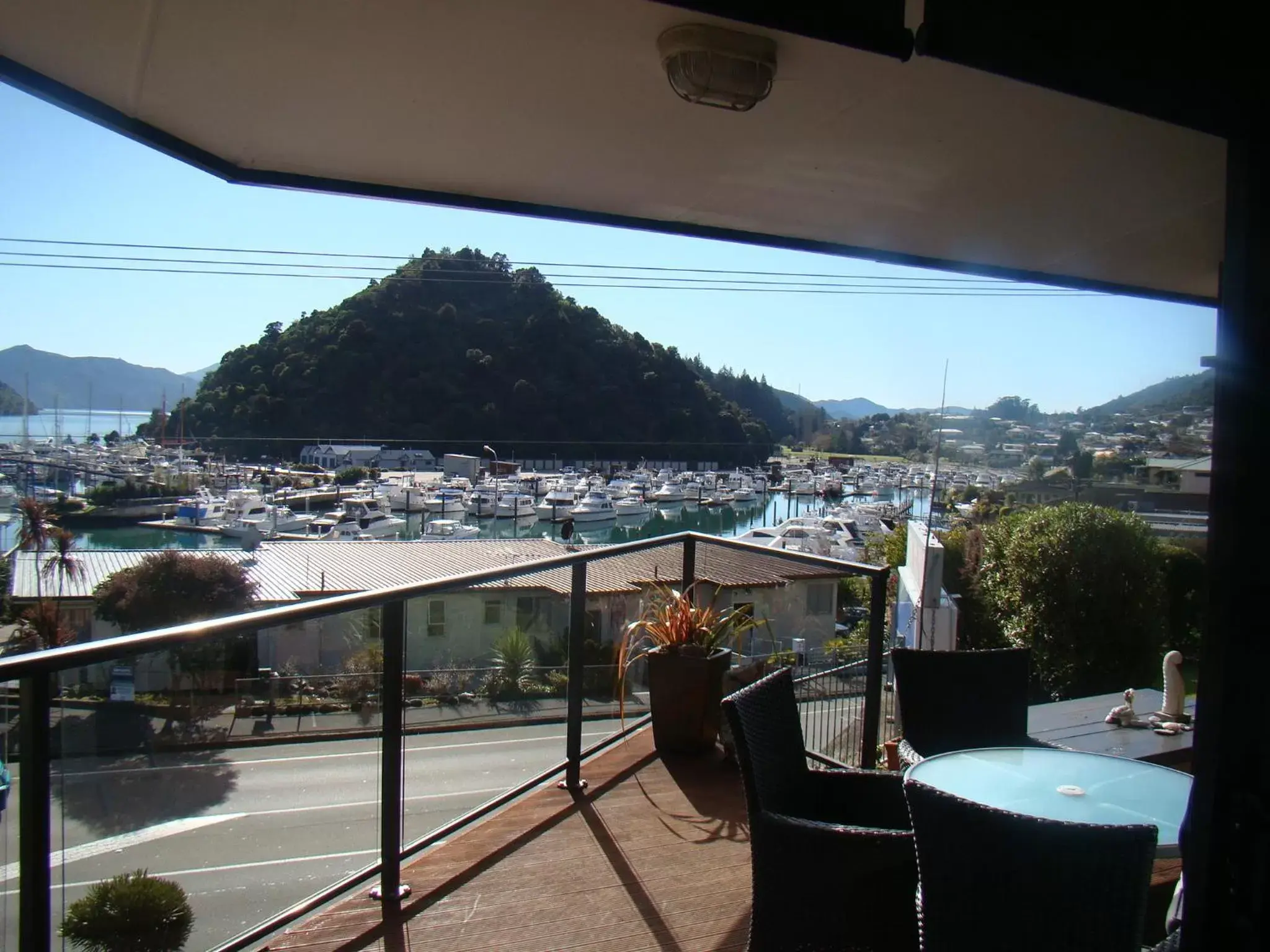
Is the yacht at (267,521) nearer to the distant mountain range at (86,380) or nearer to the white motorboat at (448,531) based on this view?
the white motorboat at (448,531)

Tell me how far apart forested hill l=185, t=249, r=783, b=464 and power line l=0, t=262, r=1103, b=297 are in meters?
0.61

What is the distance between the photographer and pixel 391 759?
2.51 meters

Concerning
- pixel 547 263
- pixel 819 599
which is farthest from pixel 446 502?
pixel 819 599

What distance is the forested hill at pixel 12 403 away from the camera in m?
30.2

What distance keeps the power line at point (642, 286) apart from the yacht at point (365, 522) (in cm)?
1154

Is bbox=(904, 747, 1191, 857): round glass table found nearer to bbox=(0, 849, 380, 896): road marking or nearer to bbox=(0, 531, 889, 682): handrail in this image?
bbox=(0, 531, 889, 682): handrail

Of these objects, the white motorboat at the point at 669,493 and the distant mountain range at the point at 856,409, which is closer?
the distant mountain range at the point at 856,409

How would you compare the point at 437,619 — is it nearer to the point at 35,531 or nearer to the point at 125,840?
the point at 125,840

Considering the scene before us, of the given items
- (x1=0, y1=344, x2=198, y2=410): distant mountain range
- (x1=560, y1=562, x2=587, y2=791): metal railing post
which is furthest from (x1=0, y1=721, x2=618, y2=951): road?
(x1=0, y1=344, x2=198, y2=410): distant mountain range

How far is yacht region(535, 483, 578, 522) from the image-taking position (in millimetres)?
40281

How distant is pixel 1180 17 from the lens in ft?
3.78

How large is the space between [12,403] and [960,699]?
1457 inches

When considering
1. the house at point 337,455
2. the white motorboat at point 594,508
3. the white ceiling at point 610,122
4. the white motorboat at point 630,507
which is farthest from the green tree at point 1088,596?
the house at point 337,455

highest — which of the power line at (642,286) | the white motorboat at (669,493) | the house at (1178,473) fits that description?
the power line at (642,286)
